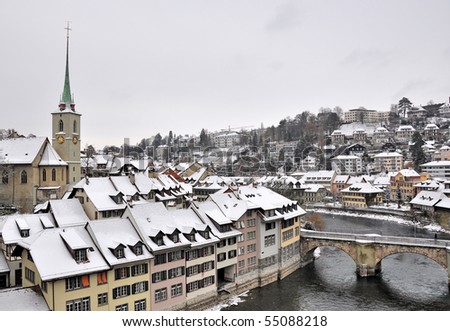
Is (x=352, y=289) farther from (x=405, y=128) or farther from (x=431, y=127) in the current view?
(x=405, y=128)

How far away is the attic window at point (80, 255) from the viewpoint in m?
10.5

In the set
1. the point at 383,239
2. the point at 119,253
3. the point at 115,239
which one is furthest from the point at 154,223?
the point at 383,239

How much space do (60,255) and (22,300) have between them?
1.29 metres

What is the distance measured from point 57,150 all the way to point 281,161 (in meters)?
37.4

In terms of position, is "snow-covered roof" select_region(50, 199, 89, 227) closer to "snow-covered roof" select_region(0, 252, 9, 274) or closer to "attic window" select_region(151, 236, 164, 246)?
"snow-covered roof" select_region(0, 252, 9, 274)

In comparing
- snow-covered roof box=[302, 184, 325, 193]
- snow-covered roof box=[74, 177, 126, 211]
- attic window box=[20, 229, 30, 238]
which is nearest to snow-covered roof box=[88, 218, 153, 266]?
attic window box=[20, 229, 30, 238]

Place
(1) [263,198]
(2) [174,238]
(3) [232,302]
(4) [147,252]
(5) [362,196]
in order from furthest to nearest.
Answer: (5) [362,196] < (1) [263,198] < (3) [232,302] < (2) [174,238] < (4) [147,252]

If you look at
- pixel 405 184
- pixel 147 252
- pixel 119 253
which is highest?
pixel 405 184

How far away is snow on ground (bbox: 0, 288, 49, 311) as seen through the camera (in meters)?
9.41

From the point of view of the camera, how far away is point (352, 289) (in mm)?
16234

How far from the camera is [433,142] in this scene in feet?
160

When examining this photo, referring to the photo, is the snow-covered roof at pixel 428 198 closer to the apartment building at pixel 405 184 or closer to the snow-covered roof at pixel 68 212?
the apartment building at pixel 405 184
